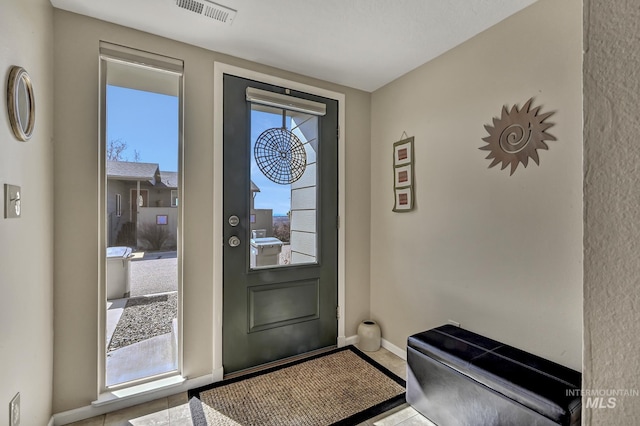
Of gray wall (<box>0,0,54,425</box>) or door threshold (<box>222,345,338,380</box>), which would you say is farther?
door threshold (<box>222,345,338,380</box>)

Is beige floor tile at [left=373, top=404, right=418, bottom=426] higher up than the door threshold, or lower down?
lower down

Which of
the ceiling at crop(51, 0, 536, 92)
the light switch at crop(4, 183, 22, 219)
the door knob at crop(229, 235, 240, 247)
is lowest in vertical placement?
the door knob at crop(229, 235, 240, 247)

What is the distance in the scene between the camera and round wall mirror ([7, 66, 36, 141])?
3.98 feet

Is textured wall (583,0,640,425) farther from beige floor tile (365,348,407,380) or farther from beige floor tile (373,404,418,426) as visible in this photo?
beige floor tile (365,348,407,380)

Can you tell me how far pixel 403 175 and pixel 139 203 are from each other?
1.91 meters

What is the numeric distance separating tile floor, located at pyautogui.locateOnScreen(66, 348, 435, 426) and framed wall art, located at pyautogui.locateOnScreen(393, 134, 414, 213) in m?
1.38

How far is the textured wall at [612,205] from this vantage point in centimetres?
38

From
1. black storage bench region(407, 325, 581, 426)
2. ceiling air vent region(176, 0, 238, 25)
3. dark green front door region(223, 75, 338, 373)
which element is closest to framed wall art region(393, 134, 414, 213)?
dark green front door region(223, 75, 338, 373)

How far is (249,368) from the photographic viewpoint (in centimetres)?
223

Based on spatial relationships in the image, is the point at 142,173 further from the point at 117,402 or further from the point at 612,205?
the point at 612,205

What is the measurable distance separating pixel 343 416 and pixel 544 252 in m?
1.44

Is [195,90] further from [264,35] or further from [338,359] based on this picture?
[338,359]

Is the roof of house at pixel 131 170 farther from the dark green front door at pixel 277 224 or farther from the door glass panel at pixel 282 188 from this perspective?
the door glass panel at pixel 282 188

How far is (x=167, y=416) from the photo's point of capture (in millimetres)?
1741
